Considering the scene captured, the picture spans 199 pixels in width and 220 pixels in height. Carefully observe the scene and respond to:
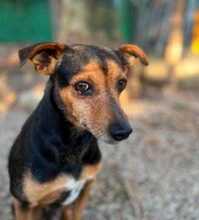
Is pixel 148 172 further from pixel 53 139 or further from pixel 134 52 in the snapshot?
pixel 53 139

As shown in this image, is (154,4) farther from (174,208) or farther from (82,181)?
(82,181)

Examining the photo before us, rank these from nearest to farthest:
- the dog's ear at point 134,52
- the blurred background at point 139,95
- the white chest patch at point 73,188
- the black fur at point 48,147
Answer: the black fur at point 48,147, the white chest patch at point 73,188, the dog's ear at point 134,52, the blurred background at point 139,95

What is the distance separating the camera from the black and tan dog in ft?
14.1

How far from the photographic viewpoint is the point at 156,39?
1109 centimetres

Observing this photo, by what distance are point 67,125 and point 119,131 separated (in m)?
0.68

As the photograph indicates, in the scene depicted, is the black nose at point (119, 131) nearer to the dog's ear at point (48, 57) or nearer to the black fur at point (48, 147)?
the black fur at point (48, 147)

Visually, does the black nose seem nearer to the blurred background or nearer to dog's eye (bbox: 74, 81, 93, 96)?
dog's eye (bbox: 74, 81, 93, 96)

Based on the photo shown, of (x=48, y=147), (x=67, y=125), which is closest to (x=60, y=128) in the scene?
(x=67, y=125)

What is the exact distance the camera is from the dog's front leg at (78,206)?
5059 millimetres

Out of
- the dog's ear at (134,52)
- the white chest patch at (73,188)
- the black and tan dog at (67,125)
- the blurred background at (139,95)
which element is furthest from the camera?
the blurred background at (139,95)

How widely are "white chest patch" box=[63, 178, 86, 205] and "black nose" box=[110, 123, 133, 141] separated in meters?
0.80

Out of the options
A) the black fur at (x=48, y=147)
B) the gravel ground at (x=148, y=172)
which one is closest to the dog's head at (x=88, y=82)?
the black fur at (x=48, y=147)

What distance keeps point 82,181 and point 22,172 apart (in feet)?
1.73

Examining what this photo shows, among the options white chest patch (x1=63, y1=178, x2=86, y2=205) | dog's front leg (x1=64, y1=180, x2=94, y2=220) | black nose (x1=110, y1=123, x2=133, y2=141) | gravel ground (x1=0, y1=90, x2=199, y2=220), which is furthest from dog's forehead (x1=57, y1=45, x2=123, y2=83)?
gravel ground (x1=0, y1=90, x2=199, y2=220)
